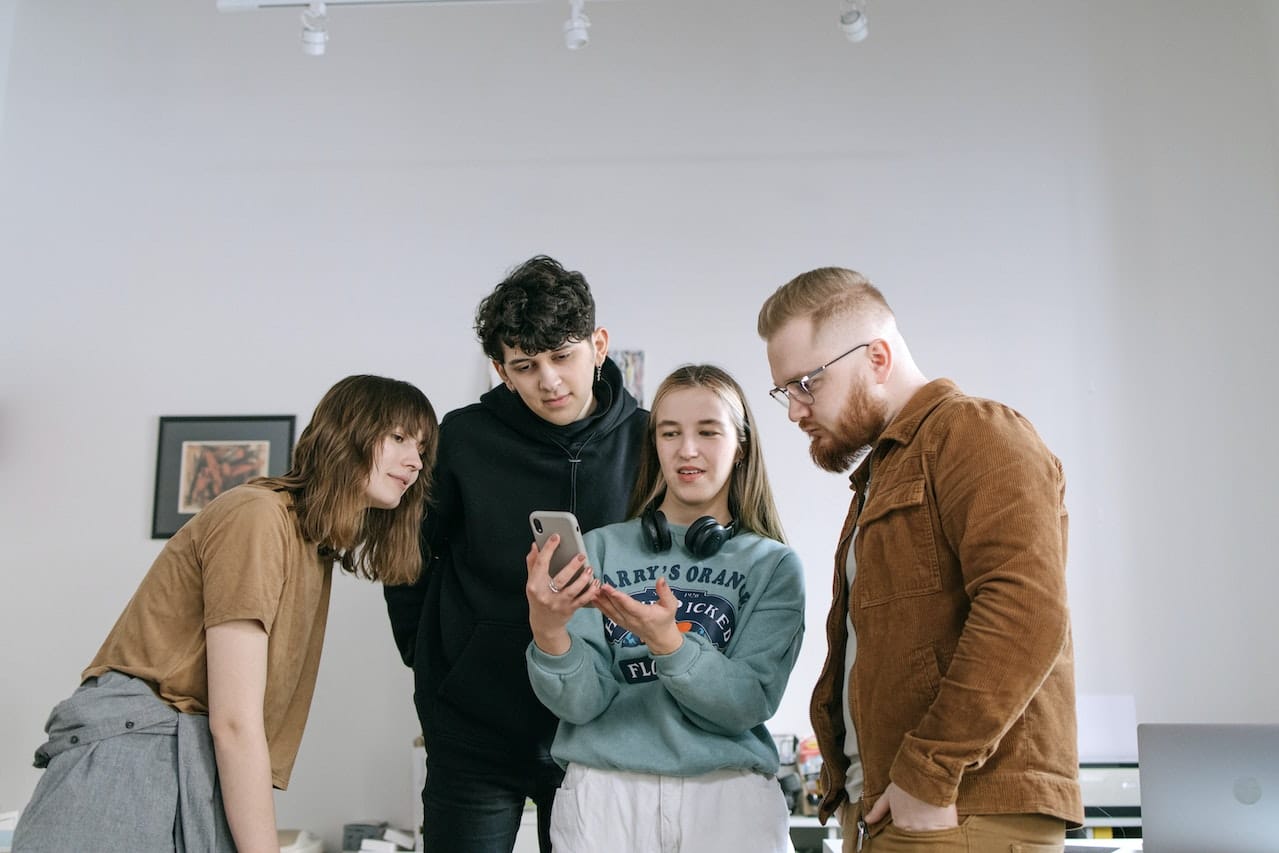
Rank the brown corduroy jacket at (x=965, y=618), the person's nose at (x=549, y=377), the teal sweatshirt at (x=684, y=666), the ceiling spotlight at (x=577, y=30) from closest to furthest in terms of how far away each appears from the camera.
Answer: the brown corduroy jacket at (x=965, y=618) < the teal sweatshirt at (x=684, y=666) < the person's nose at (x=549, y=377) < the ceiling spotlight at (x=577, y=30)

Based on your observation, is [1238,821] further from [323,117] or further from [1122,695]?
[323,117]

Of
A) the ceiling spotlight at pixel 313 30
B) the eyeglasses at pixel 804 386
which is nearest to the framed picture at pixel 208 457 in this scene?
the ceiling spotlight at pixel 313 30

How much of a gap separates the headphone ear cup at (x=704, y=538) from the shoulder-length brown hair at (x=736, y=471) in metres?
0.11

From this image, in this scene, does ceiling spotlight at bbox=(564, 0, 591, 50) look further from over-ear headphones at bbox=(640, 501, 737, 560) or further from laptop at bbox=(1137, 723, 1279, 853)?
laptop at bbox=(1137, 723, 1279, 853)

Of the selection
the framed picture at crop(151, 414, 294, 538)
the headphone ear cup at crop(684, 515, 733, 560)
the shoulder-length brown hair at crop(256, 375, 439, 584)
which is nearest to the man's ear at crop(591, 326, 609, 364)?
the shoulder-length brown hair at crop(256, 375, 439, 584)

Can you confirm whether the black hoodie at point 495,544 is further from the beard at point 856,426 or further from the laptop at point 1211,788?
the laptop at point 1211,788

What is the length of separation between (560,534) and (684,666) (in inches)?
11.0

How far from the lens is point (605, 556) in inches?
72.4

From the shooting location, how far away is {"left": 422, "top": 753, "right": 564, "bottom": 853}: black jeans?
1925 millimetres

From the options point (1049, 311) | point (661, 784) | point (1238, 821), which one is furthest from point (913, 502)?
point (1049, 311)

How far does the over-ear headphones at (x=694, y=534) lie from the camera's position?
1.76m

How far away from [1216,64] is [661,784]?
3.63 meters

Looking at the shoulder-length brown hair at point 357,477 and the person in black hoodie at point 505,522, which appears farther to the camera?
the person in black hoodie at point 505,522

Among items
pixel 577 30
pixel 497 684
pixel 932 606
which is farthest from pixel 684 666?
pixel 577 30
